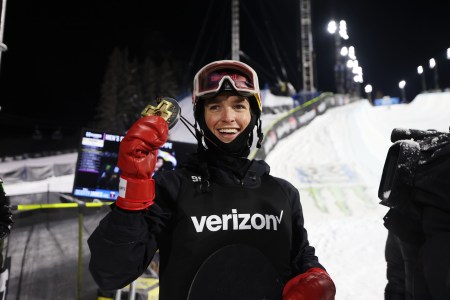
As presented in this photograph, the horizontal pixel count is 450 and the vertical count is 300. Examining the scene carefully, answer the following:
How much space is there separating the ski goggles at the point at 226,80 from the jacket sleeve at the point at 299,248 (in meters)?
0.82

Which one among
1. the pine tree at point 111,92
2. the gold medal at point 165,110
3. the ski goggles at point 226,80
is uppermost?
the pine tree at point 111,92

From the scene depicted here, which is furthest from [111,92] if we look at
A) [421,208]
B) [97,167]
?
[421,208]

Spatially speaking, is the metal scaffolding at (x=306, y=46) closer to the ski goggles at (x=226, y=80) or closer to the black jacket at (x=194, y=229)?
the ski goggles at (x=226, y=80)

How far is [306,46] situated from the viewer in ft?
112

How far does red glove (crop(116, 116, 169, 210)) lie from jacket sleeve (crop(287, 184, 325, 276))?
3.66 feet

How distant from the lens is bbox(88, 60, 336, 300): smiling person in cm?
170

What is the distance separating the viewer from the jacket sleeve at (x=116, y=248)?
1.66 metres

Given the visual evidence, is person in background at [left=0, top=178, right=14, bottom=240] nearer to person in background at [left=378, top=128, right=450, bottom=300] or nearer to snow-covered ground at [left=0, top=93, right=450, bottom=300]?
person in background at [left=378, top=128, right=450, bottom=300]

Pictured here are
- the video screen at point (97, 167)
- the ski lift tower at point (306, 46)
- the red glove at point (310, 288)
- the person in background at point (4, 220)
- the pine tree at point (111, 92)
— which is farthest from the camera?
the pine tree at point (111, 92)

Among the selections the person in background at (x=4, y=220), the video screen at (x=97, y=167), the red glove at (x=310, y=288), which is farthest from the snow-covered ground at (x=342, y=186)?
the person in background at (x=4, y=220)

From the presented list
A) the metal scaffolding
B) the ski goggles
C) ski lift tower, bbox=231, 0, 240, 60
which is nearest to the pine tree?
ski lift tower, bbox=231, 0, 240, 60

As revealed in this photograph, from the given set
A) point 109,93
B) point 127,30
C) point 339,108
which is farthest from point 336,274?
point 127,30

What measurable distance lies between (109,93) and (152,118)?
156 feet

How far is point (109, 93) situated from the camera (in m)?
45.8
